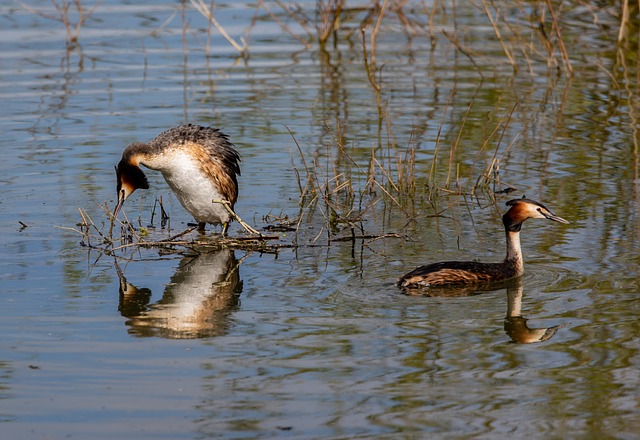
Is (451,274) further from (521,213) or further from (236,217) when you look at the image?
(236,217)

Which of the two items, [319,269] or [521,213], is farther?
[319,269]

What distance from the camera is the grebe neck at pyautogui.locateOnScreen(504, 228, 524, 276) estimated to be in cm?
798

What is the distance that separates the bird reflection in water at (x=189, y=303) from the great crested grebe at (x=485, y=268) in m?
1.18

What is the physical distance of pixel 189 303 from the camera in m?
7.70

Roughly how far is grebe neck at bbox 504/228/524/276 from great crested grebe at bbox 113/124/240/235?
96.9 inches

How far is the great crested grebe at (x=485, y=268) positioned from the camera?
759cm

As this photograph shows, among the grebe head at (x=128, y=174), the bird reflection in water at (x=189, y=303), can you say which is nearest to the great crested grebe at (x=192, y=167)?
the grebe head at (x=128, y=174)

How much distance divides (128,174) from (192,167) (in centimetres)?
55

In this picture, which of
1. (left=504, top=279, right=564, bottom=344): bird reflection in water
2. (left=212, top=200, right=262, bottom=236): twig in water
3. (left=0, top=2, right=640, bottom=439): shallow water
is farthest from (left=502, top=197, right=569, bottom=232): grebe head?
(left=212, top=200, right=262, bottom=236): twig in water

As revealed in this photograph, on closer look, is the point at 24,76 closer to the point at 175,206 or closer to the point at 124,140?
the point at 124,140

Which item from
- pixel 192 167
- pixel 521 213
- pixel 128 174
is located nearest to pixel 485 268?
pixel 521 213

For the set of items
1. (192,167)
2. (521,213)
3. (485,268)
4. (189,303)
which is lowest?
(189,303)

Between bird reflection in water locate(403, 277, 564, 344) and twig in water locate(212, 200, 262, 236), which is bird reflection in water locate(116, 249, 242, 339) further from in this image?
bird reflection in water locate(403, 277, 564, 344)

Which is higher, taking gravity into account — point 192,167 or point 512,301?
point 192,167
